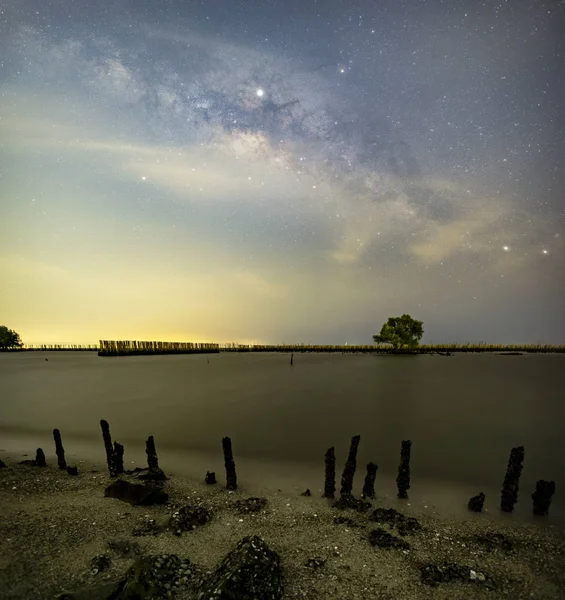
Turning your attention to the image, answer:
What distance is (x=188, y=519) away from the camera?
848 cm

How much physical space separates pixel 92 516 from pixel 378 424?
59.7ft

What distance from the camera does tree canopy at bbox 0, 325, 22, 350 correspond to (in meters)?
168

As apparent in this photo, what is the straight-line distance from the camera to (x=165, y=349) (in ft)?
438

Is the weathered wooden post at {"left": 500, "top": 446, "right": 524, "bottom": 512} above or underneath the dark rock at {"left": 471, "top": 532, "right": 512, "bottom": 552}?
above

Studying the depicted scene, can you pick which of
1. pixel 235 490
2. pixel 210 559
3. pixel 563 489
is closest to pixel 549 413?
pixel 563 489

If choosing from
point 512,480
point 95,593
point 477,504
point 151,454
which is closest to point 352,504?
point 477,504

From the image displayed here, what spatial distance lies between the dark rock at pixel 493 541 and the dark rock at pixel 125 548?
292 inches

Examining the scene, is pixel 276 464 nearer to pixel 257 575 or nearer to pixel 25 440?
pixel 257 575

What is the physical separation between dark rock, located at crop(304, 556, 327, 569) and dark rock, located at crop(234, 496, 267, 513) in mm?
2555

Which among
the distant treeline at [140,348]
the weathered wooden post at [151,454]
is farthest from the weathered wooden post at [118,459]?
the distant treeline at [140,348]

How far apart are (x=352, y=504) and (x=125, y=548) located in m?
5.61

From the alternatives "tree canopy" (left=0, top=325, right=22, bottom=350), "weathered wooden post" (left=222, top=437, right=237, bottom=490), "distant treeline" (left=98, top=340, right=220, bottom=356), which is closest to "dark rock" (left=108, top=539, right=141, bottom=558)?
"weathered wooden post" (left=222, top=437, right=237, bottom=490)

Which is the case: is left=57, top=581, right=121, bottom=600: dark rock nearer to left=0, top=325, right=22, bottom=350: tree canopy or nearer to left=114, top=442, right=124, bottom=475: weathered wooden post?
left=114, top=442, right=124, bottom=475: weathered wooden post

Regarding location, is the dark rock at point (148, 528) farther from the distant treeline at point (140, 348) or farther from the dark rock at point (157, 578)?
the distant treeline at point (140, 348)
